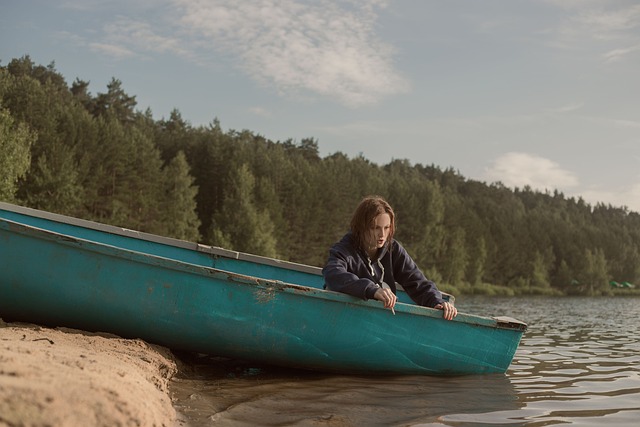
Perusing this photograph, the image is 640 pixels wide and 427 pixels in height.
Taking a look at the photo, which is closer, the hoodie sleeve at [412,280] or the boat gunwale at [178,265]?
the boat gunwale at [178,265]

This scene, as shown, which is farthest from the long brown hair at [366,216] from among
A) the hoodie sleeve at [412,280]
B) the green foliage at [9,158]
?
the green foliage at [9,158]

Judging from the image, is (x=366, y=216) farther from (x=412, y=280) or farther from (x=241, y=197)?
(x=241, y=197)

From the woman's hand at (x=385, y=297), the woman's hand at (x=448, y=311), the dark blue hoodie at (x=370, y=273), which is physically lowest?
the woman's hand at (x=448, y=311)

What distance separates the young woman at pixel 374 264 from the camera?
17.1ft

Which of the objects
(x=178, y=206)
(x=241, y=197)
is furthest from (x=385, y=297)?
(x=241, y=197)

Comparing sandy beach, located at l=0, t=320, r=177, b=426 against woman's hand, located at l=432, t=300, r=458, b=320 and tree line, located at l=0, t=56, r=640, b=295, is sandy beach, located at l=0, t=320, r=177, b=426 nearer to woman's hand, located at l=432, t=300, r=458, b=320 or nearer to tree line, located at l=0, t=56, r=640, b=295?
woman's hand, located at l=432, t=300, r=458, b=320

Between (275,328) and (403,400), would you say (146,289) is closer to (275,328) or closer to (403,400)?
(275,328)

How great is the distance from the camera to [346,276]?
17.3 ft

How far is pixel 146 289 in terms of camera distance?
5.06 m

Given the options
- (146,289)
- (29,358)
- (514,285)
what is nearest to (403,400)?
(146,289)

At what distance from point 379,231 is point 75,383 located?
316 centimetres

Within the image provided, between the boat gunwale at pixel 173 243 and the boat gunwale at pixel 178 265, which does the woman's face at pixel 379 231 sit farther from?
the boat gunwale at pixel 173 243

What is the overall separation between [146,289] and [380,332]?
6.60ft

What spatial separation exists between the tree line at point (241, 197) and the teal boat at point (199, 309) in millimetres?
25002
